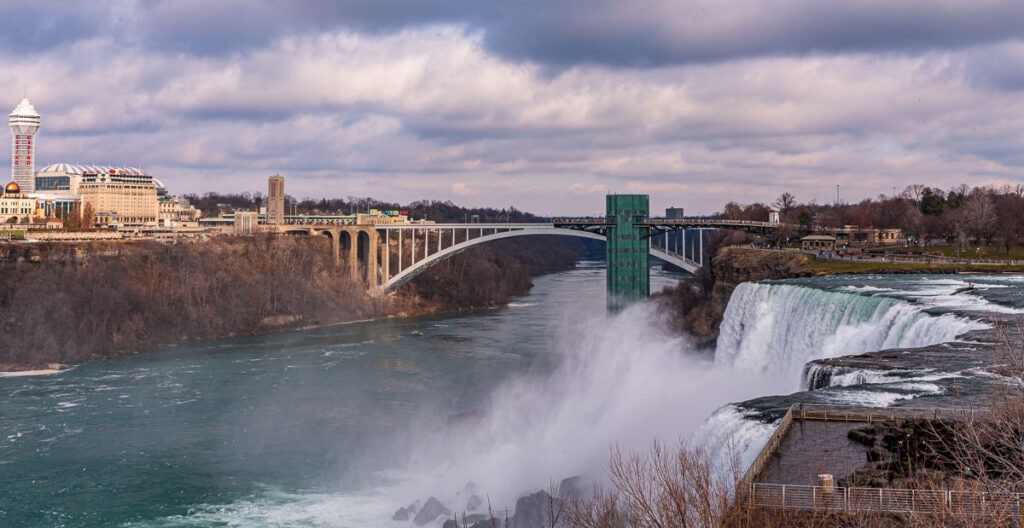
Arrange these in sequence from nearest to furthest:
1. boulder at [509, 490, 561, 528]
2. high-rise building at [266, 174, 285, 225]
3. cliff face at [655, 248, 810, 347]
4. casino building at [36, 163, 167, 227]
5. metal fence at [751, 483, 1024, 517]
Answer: metal fence at [751, 483, 1024, 517] → boulder at [509, 490, 561, 528] → cliff face at [655, 248, 810, 347] → high-rise building at [266, 174, 285, 225] → casino building at [36, 163, 167, 227]

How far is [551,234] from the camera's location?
45688mm

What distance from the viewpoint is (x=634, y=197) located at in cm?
4188

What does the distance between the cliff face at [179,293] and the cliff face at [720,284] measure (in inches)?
571

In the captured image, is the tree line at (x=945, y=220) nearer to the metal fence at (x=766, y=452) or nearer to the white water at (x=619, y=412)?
the white water at (x=619, y=412)

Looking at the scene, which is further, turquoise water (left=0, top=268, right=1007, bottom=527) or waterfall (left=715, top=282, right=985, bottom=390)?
waterfall (left=715, top=282, right=985, bottom=390)

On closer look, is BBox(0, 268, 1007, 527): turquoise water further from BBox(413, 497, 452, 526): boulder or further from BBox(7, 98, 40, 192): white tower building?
BBox(7, 98, 40, 192): white tower building

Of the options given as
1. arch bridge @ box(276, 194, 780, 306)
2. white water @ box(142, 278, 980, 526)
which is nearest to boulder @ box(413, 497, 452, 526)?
white water @ box(142, 278, 980, 526)

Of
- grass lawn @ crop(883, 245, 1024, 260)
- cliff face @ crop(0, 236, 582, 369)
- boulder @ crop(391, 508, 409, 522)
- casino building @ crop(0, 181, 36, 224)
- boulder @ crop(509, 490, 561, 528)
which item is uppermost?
casino building @ crop(0, 181, 36, 224)

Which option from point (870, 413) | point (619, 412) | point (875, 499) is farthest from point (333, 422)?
point (875, 499)

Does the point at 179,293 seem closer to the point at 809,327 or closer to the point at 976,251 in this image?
the point at 809,327

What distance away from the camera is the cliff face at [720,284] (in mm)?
31297

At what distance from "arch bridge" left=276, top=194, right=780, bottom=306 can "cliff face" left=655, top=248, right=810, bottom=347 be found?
2.39m

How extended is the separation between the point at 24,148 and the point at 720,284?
67198 mm

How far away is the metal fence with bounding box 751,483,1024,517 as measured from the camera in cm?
714
